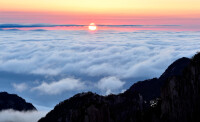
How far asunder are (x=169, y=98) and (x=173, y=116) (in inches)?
182

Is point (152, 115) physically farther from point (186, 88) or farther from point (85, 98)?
point (85, 98)

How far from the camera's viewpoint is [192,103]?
76.6m

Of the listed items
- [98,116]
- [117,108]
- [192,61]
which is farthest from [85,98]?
[192,61]

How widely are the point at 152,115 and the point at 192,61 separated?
1841 centimetres

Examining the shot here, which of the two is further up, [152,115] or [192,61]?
[192,61]

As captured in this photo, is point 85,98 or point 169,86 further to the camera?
point 85,98

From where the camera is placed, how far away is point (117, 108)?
11269 centimetres

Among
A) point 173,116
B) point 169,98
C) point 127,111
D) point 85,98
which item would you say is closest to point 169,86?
point 169,98

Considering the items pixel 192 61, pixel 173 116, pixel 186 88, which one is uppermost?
pixel 192 61

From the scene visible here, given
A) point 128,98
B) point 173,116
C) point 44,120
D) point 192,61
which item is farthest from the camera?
point 44,120

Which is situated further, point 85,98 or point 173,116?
point 85,98

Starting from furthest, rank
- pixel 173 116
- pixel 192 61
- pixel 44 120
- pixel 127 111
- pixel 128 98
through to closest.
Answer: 1. pixel 44 120
2. pixel 128 98
3. pixel 127 111
4. pixel 192 61
5. pixel 173 116

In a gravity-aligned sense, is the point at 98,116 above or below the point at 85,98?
below

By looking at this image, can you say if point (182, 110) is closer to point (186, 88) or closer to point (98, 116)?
point (186, 88)
